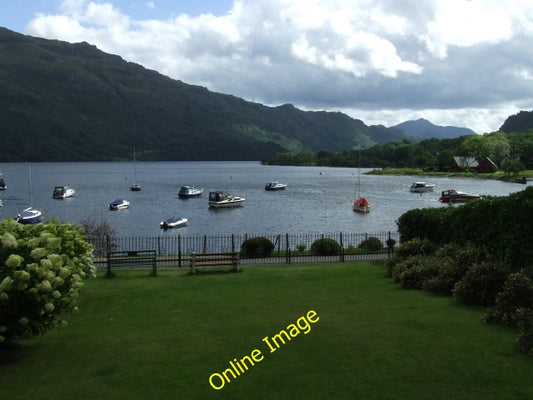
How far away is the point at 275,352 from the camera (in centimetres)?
999

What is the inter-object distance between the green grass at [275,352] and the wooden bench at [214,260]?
203 inches

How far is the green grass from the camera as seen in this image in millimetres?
8227

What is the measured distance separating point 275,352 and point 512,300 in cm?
549

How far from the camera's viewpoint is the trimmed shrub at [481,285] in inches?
530

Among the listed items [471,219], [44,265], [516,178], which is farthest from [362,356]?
[516,178]

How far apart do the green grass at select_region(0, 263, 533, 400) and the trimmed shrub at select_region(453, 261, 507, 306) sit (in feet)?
1.51

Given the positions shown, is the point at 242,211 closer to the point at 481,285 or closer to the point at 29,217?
the point at 29,217

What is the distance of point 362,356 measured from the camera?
956cm

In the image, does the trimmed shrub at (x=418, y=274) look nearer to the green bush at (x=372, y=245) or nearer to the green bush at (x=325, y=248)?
the green bush at (x=325, y=248)

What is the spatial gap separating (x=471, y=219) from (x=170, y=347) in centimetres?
1185

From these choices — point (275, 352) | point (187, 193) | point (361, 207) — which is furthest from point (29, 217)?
point (275, 352)

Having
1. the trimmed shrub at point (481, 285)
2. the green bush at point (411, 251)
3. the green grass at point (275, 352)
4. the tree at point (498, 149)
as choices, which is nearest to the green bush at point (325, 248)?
the green bush at point (411, 251)

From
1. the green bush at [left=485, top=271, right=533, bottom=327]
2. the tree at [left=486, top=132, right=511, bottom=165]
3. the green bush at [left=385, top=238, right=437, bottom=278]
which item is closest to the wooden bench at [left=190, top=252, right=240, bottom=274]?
the green bush at [left=385, top=238, right=437, bottom=278]

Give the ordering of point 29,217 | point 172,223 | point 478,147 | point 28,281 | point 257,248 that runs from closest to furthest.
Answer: point 28,281 → point 257,248 → point 172,223 → point 29,217 → point 478,147
